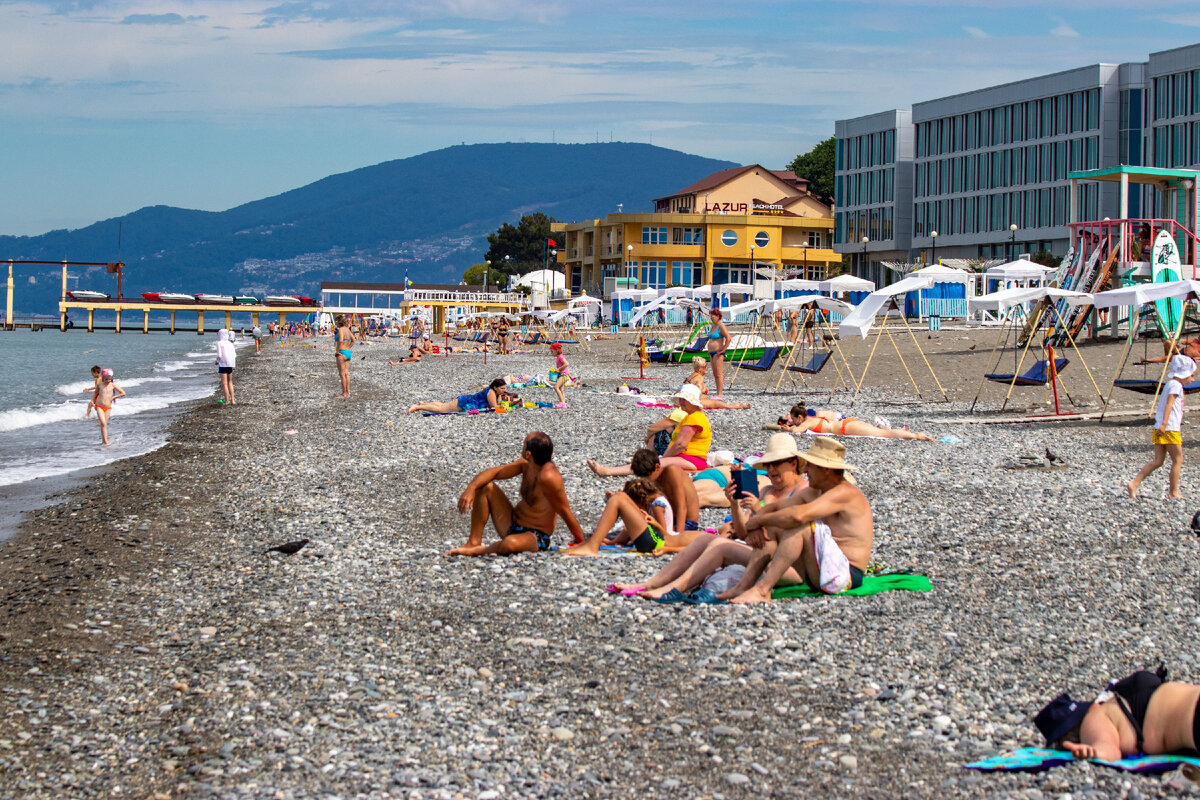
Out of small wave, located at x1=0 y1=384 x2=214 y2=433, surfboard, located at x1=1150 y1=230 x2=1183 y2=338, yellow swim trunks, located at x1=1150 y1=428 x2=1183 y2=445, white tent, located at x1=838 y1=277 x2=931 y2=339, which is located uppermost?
surfboard, located at x1=1150 y1=230 x2=1183 y2=338

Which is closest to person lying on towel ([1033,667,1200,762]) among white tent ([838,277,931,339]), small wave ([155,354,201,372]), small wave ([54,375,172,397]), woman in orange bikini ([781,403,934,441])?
woman in orange bikini ([781,403,934,441])

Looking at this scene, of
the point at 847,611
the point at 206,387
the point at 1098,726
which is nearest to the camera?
the point at 1098,726

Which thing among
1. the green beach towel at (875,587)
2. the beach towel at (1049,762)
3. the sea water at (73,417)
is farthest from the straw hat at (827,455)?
the sea water at (73,417)

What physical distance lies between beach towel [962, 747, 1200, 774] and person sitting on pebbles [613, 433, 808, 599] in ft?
7.92

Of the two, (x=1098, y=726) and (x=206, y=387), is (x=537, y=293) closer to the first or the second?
(x=206, y=387)

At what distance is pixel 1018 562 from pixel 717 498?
271 cm

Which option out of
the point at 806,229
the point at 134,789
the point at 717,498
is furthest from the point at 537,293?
the point at 134,789

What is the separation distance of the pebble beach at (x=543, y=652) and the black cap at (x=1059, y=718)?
0.15 meters

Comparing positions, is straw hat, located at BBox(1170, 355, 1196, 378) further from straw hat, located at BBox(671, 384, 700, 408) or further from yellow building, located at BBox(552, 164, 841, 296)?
yellow building, located at BBox(552, 164, 841, 296)

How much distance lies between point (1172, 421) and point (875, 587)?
469cm

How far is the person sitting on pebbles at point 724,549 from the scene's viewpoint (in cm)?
726

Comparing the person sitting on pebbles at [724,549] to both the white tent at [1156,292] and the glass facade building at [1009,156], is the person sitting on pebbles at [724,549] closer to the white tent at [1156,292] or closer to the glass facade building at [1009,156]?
the white tent at [1156,292]

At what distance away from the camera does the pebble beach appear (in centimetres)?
494

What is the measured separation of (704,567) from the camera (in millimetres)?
7293
